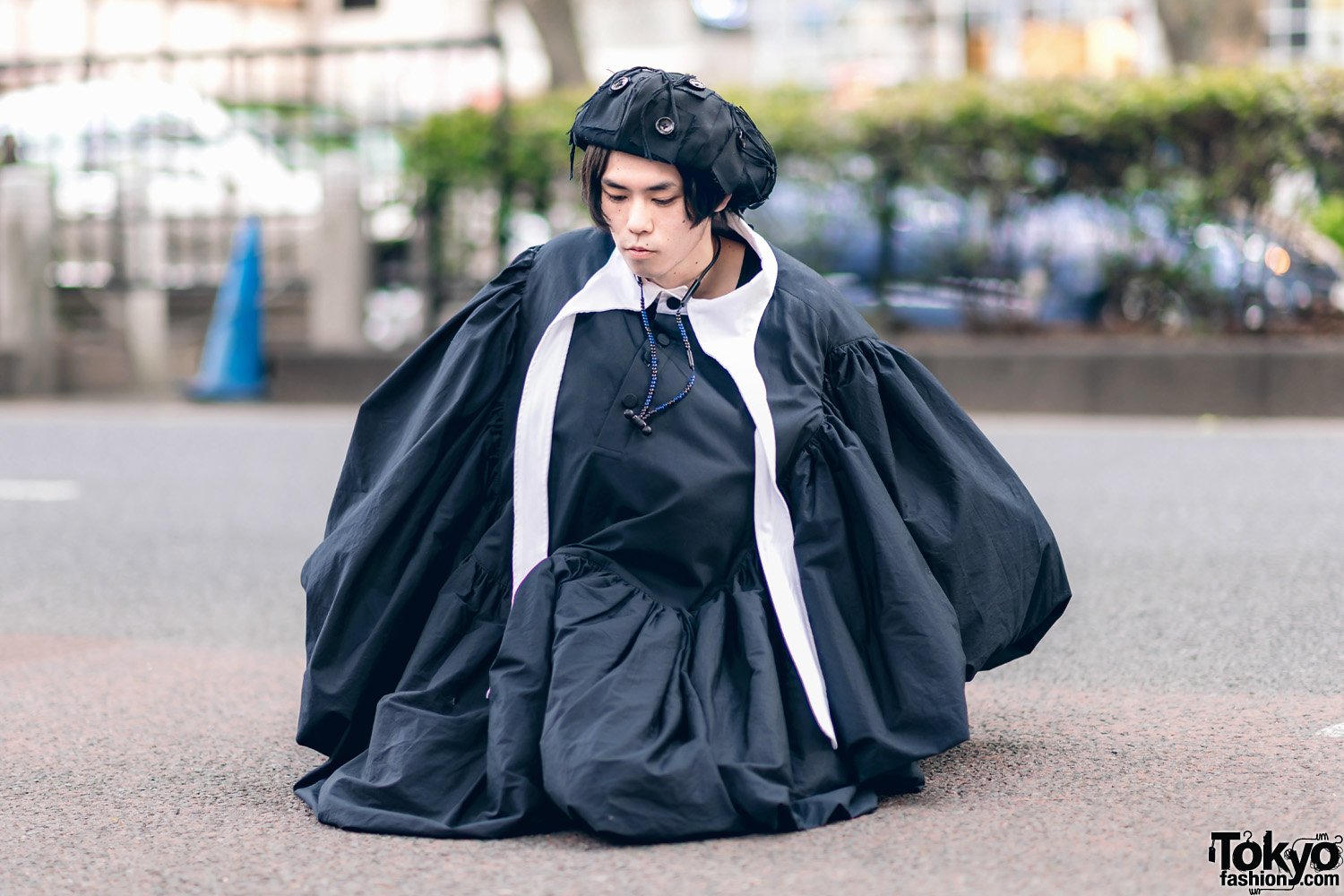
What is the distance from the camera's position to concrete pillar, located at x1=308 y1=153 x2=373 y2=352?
11961 millimetres

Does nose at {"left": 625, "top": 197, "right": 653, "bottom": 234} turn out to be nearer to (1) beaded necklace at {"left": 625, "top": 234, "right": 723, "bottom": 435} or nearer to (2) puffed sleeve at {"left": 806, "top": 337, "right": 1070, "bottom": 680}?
(1) beaded necklace at {"left": 625, "top": 234, "right": 723, "bottom": 435}

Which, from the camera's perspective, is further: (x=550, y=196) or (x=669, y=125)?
(x=550, y=196)

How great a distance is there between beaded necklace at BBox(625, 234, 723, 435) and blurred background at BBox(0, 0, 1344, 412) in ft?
21.0

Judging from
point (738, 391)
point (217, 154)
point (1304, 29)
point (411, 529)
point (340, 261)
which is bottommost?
point (411, 529)

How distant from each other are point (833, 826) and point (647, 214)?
110 centimetres

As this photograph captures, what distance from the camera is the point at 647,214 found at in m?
3.03

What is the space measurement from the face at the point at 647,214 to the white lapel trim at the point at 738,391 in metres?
0.10

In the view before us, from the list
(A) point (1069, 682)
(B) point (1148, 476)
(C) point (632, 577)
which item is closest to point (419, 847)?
(C) point (632, 577)

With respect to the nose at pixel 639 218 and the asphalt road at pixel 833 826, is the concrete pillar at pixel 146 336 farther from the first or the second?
the nose at pixel 639 218

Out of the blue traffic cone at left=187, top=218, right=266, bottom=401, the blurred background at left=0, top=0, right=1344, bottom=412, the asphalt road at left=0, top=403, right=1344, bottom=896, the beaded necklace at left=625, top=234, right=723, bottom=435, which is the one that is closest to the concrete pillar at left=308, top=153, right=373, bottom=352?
the blurred background at left=0, top=0, right=1344, bottom=412

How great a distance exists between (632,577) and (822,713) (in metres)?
0.41

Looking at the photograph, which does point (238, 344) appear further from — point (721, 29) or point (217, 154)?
point (721, 29)

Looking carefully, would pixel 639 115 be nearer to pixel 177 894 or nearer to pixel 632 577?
pixel 632 577

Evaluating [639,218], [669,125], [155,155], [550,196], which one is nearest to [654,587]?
[639,218]
